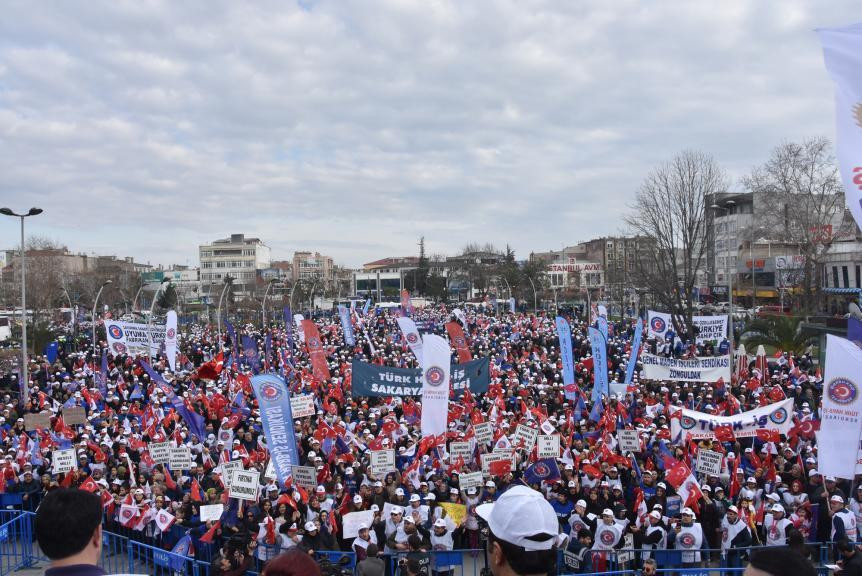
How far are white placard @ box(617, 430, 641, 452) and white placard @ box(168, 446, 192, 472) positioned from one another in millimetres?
7717

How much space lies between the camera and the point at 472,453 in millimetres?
12281

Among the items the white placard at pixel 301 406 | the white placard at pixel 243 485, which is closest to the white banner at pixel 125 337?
the white placard at pixel 301 406

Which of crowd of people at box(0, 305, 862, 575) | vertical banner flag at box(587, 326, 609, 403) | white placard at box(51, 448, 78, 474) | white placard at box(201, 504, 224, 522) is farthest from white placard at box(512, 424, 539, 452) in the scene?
white placard at box(51, 448, 78, 474)

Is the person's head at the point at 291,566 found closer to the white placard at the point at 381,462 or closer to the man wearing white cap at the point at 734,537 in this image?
the man wearing white cap at the point at 734,537

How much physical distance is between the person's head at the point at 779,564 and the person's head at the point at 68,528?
255 centimetres

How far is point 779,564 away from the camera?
8.66ft

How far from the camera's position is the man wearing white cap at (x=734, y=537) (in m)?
9.16

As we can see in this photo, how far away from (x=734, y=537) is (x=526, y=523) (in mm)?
7993

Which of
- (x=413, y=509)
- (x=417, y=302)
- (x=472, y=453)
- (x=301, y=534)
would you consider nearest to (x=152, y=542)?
(x=301, y=534)

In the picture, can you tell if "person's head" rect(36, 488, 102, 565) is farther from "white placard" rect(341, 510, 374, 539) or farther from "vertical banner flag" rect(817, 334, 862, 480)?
"vertical banner flag" rect(817, 334, 862, 480)

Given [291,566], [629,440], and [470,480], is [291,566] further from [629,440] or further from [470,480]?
[629,440]

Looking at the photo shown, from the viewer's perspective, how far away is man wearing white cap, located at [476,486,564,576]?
2.56 meters

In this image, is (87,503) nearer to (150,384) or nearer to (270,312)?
(150,384)

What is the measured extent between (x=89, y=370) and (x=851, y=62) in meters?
26.4
